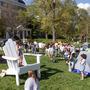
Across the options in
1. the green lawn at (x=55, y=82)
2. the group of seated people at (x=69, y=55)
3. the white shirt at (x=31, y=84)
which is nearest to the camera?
the white shirt at (x=31, y=84)

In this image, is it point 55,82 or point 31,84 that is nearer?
point 31,84

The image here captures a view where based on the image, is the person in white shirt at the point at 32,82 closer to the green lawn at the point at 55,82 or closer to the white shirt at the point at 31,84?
the white shirt at the point at 31,84

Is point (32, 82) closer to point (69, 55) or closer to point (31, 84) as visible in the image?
point (31, 84)

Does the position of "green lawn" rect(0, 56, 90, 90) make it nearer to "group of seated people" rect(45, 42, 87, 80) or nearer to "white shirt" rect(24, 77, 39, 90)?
"group of seated people" rect(45, 42, 87, 80)

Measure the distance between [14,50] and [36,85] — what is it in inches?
205

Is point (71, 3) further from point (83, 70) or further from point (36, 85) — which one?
point (36, 85)

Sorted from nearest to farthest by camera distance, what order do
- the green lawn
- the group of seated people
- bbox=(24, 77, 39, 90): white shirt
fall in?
bbox=(24, 77, 39, 90): white shirt < the green lawn < the group of seated people

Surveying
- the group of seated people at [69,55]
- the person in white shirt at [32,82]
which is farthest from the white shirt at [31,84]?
the group of seated people at [69,55]

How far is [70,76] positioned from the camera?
13992 mm

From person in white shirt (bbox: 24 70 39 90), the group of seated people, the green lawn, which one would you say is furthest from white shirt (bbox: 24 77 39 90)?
the group of seated people

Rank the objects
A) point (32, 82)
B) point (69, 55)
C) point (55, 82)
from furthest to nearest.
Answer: point (69, 55) → point (55, 82) → point (32, 82)

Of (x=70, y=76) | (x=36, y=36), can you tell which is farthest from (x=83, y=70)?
(x=36, y=36)

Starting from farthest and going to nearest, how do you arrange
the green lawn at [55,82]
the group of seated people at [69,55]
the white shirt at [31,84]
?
the group of seated people at [69,55]
the green lawn at [55,82]
the white shirt at [31,84]

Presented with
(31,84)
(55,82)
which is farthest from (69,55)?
(31,84)
